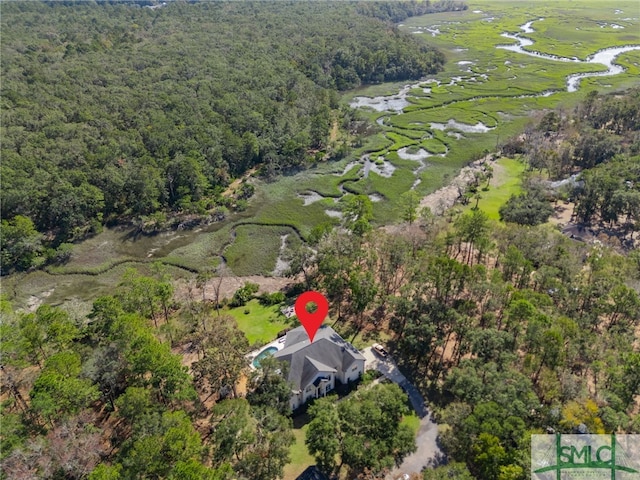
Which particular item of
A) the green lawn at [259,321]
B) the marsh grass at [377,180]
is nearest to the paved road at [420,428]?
the green lawn at [259,321]

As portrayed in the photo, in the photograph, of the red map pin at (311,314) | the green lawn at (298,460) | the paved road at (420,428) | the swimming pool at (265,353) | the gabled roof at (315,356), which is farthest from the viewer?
the red map pin at (311,314)

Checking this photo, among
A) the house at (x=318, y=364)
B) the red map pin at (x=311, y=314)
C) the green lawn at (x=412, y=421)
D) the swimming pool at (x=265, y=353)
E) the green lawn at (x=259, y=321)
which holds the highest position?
the house at (x=318, y=364)

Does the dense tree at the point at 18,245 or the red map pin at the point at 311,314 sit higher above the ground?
the dense tree at the point at 18,245

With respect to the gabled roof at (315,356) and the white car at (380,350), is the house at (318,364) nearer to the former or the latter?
the gabled roof at (315,356)

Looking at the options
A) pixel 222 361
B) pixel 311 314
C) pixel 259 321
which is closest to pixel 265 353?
pixel 259 321

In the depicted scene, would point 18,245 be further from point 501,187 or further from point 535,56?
point 535,56

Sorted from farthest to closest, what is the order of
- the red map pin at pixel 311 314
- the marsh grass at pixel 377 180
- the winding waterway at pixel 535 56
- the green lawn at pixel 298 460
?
1. the winding waterway at pixel 535 56
2. the marsh grass at pixel 377 180
3. the red map pin at pixel 311 314
4. the green lawn at pixel 298 460

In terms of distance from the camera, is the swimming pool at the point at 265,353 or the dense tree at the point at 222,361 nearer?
the dense tree at the point at 222,361
